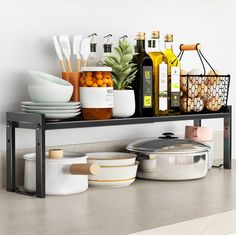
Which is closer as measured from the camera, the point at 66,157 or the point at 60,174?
the point at 60,174

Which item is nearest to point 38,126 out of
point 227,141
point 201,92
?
point 201,92

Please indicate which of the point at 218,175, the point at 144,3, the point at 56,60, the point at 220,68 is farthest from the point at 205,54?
the point at 56,60

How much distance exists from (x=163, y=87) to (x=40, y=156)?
617 millimetres

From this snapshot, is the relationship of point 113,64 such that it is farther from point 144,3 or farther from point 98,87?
point 144,3

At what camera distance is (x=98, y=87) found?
206 cm

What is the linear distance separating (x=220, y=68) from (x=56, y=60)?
37.3 inches

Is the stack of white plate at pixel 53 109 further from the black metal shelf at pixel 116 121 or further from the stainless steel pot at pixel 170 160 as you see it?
the stainless steel pot at pixel 170 160

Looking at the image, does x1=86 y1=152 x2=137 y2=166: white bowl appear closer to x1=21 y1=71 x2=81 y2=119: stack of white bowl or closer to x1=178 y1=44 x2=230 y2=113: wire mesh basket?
x1=21 y1=71 x2=81 y2=119: stack of white bowl

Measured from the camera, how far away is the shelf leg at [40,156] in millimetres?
1909

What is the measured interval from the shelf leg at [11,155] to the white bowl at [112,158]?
0.88 feet

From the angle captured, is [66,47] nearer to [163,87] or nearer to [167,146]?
[163,87]

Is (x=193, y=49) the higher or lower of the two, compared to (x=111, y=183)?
higher

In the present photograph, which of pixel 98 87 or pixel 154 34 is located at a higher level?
pixel 154 34

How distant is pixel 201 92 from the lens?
244cm
